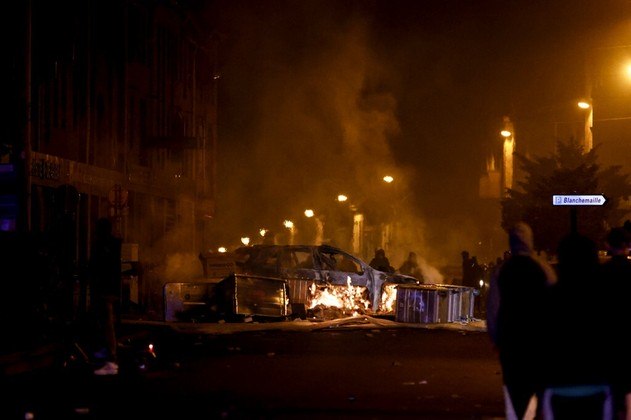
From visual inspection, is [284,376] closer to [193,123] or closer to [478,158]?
[193,123]

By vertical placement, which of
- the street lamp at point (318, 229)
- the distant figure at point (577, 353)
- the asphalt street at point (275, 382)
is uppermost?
the street lamp at point (318, 229)

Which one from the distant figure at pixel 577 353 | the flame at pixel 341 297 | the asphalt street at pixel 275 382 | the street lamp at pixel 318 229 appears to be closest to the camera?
the distant figure at pixel 577 353

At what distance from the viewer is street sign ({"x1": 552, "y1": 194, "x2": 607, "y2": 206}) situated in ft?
46.4

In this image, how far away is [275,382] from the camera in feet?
34.3

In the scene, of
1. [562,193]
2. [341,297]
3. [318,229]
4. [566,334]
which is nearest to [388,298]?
[341,297]

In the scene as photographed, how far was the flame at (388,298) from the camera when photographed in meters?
21.5

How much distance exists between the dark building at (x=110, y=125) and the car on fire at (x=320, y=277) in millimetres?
3407

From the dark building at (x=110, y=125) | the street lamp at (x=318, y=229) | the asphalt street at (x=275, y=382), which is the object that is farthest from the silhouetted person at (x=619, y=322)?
the street lamp at (x=318, y=229)

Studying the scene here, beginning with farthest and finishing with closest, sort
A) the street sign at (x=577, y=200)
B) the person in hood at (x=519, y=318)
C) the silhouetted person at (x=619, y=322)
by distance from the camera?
1. the street sign at (x=577, y=200)
2. the person in hood at (x=519, y=318)
3. the silhouetted person at (x=619, y=322)

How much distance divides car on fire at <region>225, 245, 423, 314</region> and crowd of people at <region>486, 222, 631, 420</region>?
46.7ft

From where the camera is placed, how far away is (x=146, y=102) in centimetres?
3275

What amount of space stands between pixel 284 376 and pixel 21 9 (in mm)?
8377

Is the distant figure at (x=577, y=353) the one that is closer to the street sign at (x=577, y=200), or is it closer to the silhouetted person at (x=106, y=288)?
the silhouetted person at (x=106, y=288)

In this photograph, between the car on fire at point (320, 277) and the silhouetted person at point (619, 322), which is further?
the car on fire at point (320, 277)
